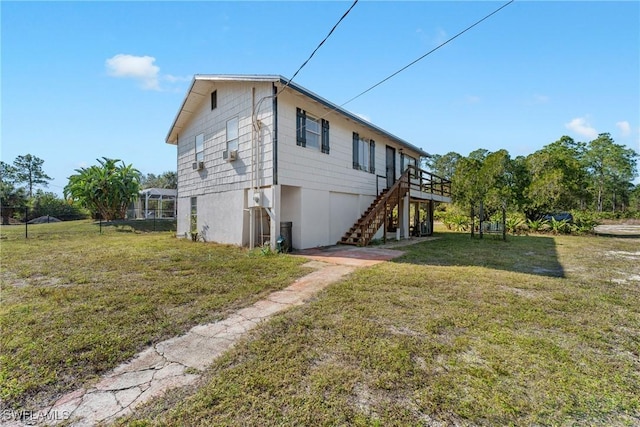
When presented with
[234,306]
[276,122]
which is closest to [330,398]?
[234,306]

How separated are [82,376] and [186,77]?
36.3ft

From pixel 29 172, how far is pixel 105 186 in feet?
157

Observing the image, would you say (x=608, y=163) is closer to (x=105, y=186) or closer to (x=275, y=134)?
(x=275, y=134)

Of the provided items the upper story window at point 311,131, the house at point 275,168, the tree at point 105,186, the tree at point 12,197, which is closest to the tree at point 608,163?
the house at point 275,168

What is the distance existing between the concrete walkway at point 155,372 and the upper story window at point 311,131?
6.37 meters

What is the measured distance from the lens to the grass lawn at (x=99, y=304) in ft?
8.08

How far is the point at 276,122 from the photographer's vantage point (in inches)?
337

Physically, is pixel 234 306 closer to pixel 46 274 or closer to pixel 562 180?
pixel 46 274

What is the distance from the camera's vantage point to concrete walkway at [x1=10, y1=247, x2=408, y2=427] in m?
1.95

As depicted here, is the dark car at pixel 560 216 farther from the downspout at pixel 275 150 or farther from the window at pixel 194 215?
the window at pixel 194 215

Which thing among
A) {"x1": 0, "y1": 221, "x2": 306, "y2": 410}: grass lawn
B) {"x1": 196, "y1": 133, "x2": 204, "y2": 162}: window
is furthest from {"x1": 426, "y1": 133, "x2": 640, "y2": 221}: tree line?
{"x1": 196, "y1": 133, "x2": 204, "y2": 162}: window

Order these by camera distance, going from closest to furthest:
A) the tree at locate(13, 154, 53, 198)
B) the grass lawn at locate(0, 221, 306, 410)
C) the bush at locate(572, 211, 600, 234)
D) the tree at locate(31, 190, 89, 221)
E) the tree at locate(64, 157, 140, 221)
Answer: the grass lawn at locate(0, 221, 306, 410), the bush at locate(572, 211, 600, 234), the tree at locate(64, 157, 140, 221), the tree at locate(31, 190, 89, 221), the tree at locate(13, 154, 53, 198)

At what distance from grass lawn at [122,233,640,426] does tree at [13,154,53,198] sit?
2575 inches

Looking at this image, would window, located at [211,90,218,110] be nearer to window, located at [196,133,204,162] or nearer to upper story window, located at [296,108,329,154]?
window, located at [196,133,204,162]
